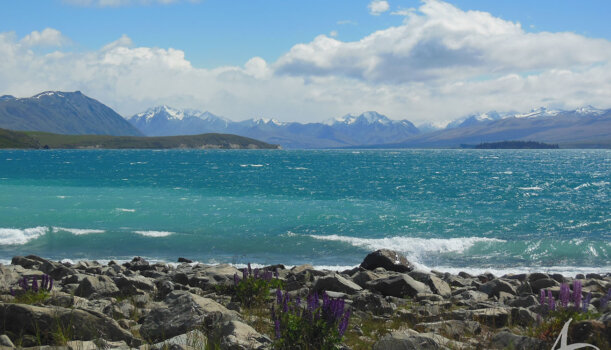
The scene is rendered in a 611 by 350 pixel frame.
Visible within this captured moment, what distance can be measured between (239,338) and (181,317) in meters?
1.73

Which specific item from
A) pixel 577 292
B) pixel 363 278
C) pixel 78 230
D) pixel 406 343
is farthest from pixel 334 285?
pixel 78 230

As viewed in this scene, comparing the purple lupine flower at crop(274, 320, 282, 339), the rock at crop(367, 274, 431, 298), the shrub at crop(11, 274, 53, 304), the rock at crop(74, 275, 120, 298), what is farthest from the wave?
the purple lupine flower at crop(274, 320, 282, 339)

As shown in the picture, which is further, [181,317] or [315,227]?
[315,227]

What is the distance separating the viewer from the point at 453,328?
883 cm

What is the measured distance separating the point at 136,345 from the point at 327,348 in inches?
126

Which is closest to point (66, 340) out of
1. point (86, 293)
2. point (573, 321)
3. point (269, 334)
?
point (269, 334)

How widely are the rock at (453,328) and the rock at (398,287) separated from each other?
15.3ft

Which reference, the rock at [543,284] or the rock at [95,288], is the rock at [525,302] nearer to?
the rock at [543,284]

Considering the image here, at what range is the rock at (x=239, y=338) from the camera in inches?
272

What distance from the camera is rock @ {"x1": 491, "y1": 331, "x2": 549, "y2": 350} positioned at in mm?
7074

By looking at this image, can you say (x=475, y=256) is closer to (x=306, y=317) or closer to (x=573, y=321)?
(x=573, y=321)

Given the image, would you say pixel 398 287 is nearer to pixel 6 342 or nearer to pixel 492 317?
pixel 492 317

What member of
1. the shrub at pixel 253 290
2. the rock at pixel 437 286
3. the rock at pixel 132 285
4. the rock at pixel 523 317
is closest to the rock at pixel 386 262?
the rock at pixel 437 286

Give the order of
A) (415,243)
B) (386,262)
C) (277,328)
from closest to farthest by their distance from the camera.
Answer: (277,328)
(386,262)
(415,243)
